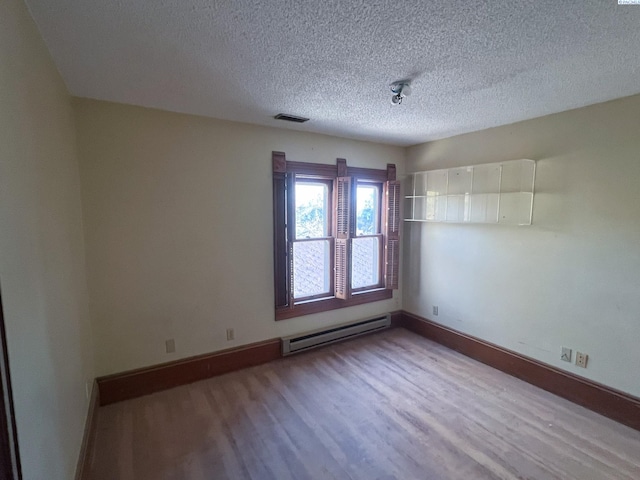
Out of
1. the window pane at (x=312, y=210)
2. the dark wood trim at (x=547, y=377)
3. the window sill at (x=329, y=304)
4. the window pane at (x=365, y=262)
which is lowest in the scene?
the dark wood trim at (x=547, y=377)

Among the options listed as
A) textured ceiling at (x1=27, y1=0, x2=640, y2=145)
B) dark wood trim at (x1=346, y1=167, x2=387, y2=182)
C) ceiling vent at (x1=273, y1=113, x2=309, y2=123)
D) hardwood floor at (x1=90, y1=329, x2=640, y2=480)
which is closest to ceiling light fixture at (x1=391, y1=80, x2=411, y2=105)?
textured ceiling at (x1=27, y1=0, x2=640, y2=145)

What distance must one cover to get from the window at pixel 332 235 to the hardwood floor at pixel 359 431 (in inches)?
35.1

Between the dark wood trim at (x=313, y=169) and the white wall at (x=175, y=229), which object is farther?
the dark wood trim at (x=313, y=169)

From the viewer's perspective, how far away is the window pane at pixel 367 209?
3896mm

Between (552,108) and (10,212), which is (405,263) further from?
(10,212)

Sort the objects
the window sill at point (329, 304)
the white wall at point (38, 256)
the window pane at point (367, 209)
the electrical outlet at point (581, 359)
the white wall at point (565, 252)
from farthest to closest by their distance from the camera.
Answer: the window pane at point (367, 209), the window sill at point (329, 304), the electrical outlet at point (581, 359), the white wall at point (565, 252), the white wall at point (38, 256)

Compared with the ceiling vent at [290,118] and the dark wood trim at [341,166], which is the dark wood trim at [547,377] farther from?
the ceiling vent at [290,118]

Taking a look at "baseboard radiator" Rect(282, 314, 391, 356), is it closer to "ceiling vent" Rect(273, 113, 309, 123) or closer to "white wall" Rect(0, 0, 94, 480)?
"white wall" Rect(0, 0, 94, 480)

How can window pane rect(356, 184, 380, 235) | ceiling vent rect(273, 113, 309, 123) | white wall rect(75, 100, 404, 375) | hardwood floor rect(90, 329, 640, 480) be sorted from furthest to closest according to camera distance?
window pane rect(356, 184, 380, 235)
ceiling vent rect(273, 113, 309, 123)
white wall rect(75, 100, 404, 375)
hardwood floor rect(90, 329, 640, 480)

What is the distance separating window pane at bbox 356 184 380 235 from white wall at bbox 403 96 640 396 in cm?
93

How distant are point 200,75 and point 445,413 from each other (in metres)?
3.01

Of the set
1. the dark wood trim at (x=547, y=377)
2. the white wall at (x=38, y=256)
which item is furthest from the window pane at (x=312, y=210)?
the white wall at (x=38, y=256)

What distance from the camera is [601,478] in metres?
1.83

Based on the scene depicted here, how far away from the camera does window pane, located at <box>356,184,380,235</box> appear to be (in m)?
3.90
